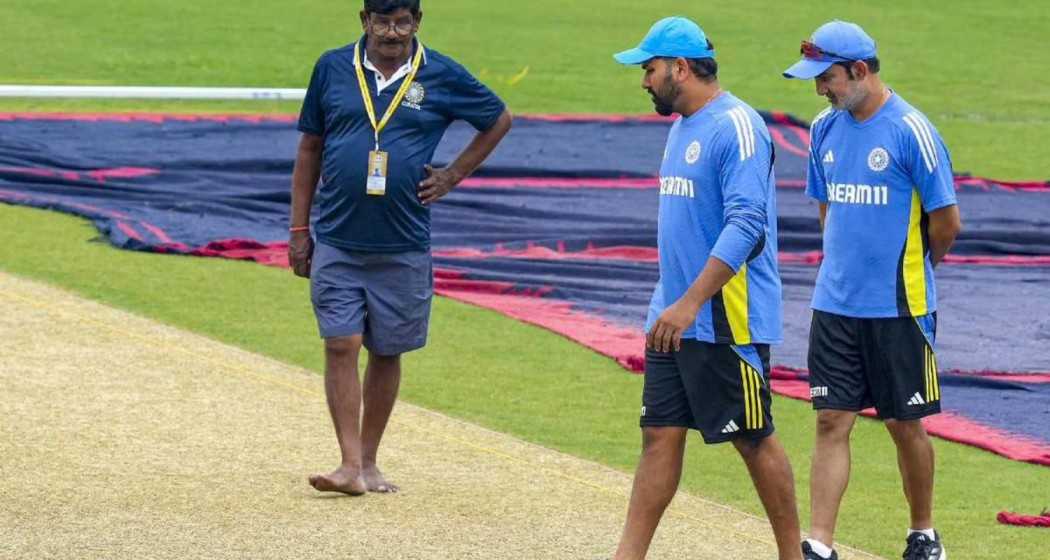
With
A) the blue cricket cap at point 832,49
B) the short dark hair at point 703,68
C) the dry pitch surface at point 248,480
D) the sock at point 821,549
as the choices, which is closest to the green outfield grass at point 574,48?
the dry pitch surface at point 248,480

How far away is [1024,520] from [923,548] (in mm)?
819

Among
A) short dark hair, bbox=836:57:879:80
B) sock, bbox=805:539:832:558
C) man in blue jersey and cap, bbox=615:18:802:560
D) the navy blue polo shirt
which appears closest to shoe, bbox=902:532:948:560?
sock, bbox=805:539:832:558

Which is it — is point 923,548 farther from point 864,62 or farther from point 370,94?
point 370,94

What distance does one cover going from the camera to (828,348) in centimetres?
719

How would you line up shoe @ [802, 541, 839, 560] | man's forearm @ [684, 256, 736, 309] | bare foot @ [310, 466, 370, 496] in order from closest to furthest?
1. man's forearm @ [684, 256, 736, 309]
2. shoe @ [802, 541, 839, 560]
3. bare foot @ [310, 466, 370, 496]

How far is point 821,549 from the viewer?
22.6 feet

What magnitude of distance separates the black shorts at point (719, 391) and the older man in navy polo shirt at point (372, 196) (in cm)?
163

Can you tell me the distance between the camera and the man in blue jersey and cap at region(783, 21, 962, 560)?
7.02 meters

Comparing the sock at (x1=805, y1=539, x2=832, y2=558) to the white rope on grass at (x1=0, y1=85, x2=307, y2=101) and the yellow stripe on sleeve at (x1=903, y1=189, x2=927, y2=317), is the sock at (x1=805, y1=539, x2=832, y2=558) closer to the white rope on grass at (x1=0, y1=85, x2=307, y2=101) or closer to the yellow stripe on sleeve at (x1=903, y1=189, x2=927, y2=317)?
the yellow stripe on sleeve at (x1=903, y1=189, x2=927, y2=317)

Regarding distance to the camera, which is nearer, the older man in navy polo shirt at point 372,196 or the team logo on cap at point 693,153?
the team logo on cap at point 693,153

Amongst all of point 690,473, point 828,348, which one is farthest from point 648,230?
point 828,348

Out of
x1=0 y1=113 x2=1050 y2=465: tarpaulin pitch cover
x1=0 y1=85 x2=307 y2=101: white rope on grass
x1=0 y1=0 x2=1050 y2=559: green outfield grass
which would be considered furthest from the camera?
x1=0 y1=85 x2=307 y2=101: white rope on grass

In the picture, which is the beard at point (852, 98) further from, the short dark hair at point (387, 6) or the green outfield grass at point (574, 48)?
the green outfield grass at point (574, 48)

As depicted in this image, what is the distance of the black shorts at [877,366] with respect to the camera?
23.2 ft
